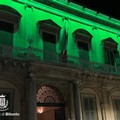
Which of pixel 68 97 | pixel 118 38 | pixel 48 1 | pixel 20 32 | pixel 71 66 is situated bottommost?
pixel 68 97

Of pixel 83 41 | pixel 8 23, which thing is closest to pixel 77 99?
pixel 83 41

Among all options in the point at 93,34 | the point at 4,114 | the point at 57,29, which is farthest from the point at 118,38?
the point at 4,114

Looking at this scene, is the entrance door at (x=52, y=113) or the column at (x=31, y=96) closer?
the column at (x=31, y=96)

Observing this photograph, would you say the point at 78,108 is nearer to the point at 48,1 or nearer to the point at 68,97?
the point at 68,97

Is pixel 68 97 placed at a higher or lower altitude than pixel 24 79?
lower

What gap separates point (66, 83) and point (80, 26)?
4437mm

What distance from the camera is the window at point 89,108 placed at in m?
12.5

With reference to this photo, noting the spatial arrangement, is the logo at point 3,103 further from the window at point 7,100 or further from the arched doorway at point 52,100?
the arched doorway at point 52,100

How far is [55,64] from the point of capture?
1155cm

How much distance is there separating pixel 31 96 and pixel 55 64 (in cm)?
211

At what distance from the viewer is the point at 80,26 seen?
14906mm

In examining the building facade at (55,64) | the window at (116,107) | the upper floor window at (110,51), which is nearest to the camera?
the building facade at (55,64)

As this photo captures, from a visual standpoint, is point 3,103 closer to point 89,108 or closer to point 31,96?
point 31,96

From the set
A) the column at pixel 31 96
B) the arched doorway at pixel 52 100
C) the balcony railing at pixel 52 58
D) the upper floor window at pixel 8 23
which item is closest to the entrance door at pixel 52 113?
the arched doorway at pixel 52 100
